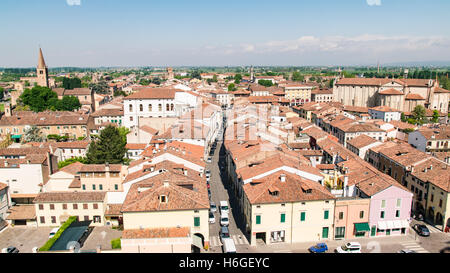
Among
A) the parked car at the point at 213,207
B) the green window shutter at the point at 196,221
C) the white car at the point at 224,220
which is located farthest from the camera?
the parked car at the point at 213,207

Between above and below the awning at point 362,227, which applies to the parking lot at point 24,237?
below

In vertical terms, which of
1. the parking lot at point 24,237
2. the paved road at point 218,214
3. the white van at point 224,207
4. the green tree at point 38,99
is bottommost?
the parking lot at point 24,237

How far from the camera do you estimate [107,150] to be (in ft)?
83.5

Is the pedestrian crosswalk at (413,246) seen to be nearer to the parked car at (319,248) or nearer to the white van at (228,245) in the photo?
the parked car at (319,248)

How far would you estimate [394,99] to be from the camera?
48062mm

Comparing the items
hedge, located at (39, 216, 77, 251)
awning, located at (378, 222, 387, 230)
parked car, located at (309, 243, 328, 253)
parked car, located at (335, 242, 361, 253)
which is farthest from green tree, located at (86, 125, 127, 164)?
awning, located at (378, 222, 387, 230)

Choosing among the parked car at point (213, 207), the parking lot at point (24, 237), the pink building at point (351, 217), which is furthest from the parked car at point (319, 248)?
the parking lot at point (24, 237)

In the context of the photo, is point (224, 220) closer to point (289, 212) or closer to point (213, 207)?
point (213, 207)

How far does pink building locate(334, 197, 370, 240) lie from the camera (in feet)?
52.1

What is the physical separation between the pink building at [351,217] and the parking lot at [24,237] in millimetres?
14131

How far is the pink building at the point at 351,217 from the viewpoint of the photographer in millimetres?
15883

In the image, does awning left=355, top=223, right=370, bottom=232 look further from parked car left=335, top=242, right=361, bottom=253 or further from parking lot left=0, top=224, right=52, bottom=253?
parking lot left=0, top=224, right=52, bottom=253

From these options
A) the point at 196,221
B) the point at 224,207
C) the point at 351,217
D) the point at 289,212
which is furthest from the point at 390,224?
the point at 196,221
